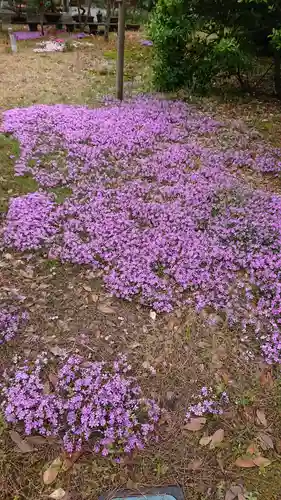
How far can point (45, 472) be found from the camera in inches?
127

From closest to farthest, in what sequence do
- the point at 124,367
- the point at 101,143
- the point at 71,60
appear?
the point at 124,367 → the point at 101,143 → the point at 71,60

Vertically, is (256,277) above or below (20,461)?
above

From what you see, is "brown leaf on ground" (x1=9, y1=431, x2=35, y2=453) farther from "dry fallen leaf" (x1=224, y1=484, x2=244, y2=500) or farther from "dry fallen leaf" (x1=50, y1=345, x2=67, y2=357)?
"dry fallen leaf" (x1=224, y1=484, x2=244, y2=500)

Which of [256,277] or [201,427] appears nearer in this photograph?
[201,427]

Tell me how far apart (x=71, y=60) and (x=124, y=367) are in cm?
1174

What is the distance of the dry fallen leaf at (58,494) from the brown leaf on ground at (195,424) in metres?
1.14

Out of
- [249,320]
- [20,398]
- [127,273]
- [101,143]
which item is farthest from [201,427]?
[101,143]

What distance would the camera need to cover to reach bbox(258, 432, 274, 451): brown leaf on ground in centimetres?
349

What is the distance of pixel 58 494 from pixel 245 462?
1539mm

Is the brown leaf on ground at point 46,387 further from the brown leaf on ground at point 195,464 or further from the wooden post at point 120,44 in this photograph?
the wooden post at point 120,44

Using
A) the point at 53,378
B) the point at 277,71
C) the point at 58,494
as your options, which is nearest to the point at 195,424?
the point at 58,494

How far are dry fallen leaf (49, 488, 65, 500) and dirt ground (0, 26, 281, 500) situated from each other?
0.10 ft

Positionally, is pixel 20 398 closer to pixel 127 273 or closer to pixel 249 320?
pixel 127 273

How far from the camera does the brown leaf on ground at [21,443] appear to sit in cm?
333
